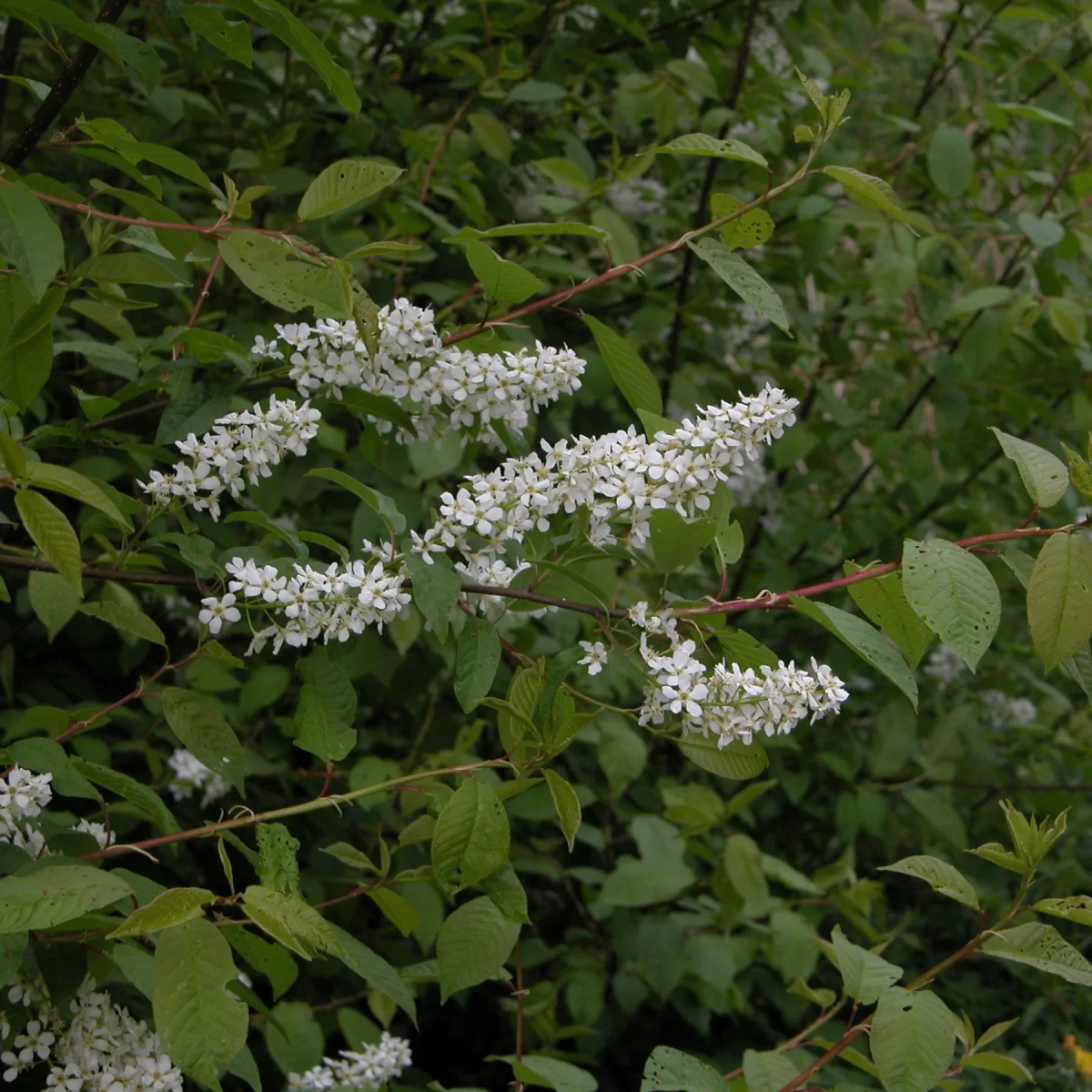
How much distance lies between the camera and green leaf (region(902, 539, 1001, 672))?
837 mm

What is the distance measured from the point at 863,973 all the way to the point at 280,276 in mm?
775

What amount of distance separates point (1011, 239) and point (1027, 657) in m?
0.99

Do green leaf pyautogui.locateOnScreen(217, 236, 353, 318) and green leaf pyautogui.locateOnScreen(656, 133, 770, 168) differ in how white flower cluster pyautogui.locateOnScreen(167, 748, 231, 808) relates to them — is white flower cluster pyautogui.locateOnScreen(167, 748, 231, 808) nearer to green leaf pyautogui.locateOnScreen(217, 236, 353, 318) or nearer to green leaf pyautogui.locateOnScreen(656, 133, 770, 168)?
green leaf pyautogui.locateOnScreen(217, 236, 353, 318)

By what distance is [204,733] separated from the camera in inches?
40.6

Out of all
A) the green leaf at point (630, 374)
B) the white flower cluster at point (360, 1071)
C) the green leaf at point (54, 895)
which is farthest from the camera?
the white flower cluster at point (360, 1071)

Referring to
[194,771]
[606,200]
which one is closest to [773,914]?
[194,771]

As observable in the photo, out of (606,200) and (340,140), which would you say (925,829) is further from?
(340,140)

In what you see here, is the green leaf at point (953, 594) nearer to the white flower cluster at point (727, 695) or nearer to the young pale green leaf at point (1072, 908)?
the white flower cluster at point (727, 695)

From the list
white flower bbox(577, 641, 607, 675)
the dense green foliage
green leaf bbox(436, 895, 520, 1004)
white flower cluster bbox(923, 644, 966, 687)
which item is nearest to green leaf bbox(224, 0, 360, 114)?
the dense green foliage

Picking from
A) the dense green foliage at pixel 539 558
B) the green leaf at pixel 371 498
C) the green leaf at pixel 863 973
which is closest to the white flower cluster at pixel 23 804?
the dense green foliage at pixel 539 558

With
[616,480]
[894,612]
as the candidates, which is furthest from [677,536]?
[894,612]

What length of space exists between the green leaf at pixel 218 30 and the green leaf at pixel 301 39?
0.03 meters

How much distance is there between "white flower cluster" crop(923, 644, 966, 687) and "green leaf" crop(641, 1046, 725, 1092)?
6.49ft

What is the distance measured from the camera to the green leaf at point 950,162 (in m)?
2.08
